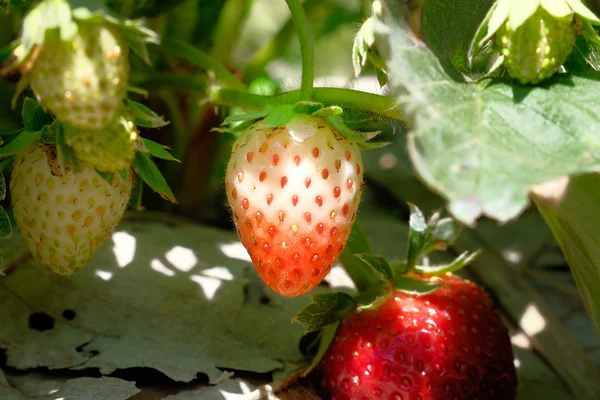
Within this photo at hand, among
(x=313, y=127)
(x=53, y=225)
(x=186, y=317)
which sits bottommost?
(x=186, y=317)

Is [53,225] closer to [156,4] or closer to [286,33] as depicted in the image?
[156,4]

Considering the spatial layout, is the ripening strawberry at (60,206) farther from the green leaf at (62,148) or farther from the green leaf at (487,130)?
the green leaf at (487,130)

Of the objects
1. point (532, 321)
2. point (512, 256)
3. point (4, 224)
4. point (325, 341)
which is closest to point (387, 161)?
point (512, 256)

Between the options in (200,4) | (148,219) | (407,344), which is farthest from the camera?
(200,4)

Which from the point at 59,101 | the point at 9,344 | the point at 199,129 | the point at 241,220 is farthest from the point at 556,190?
the point at 199,129

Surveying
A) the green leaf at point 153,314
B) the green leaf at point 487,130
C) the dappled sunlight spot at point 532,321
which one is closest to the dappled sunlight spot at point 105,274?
the green leaf at point 153,314

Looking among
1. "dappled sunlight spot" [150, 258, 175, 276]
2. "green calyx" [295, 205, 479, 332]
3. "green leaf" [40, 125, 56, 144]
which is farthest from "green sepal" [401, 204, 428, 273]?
"green leaf" [40, 125, 56, 144]

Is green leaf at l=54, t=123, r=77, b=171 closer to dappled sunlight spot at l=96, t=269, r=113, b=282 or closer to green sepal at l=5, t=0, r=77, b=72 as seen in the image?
green sepal at l=5, t=0, r=77, b=72
